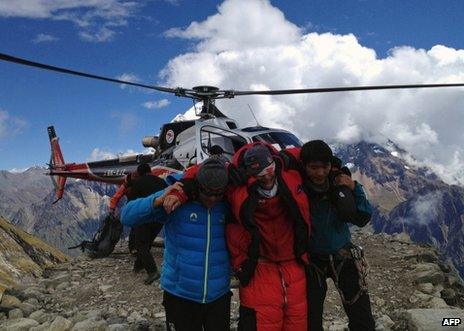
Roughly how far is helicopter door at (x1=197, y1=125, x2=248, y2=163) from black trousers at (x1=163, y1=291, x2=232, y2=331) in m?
8.13

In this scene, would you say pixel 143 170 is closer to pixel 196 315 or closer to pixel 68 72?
pixel 68 72

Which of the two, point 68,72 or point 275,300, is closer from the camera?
point 275,300

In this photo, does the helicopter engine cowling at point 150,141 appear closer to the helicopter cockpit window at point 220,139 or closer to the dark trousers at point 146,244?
the helicopter cockpit window at point 220,139

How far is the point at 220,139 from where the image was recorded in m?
12.6

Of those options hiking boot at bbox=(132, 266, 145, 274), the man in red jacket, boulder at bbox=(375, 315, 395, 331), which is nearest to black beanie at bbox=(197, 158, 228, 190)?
the man in red jacket

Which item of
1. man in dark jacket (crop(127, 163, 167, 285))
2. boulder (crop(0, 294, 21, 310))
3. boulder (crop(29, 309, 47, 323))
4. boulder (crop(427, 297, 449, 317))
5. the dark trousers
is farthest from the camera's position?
the dark trousers

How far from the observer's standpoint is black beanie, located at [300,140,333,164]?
430 centimetres

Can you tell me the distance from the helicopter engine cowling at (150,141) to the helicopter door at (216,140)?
293 centimetres

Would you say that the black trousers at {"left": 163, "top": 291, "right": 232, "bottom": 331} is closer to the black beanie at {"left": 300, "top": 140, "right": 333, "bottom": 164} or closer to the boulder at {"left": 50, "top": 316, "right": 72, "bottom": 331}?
the black beanie at {"left": 300, "top": 140, "right": 333, "bottom": 164}

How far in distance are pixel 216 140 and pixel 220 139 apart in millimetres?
117

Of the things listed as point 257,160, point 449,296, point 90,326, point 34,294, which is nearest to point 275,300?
point 257,160

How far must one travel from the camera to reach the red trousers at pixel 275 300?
409 cm

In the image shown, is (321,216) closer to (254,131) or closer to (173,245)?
(173,245)

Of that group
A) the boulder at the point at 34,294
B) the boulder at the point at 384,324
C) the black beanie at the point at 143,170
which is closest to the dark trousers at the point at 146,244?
the black beanie at the point at 143,170
